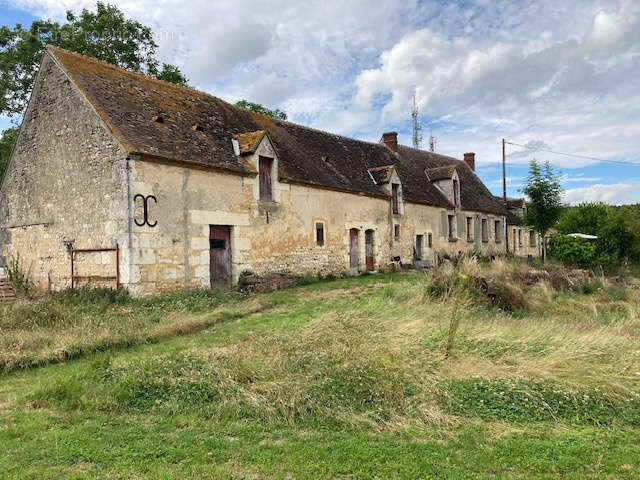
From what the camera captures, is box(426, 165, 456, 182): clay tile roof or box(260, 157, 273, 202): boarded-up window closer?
box(260, 157, 273, 202): boarded-up window

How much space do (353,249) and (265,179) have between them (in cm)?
574

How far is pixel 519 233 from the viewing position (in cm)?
3503

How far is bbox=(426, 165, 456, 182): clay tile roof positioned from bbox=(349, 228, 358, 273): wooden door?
29.4ft

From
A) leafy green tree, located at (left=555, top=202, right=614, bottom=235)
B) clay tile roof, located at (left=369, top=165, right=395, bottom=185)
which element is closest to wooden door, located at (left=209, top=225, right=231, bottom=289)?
clay tile roof, located at (left=369, top=165, right=395, bottom=185)

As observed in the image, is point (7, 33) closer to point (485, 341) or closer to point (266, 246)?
point (266, 246)

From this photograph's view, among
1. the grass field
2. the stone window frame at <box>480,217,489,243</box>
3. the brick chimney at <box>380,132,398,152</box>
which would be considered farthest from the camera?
the stone window frame at <box>480,217,489,243</box>

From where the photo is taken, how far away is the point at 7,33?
66.0 feet

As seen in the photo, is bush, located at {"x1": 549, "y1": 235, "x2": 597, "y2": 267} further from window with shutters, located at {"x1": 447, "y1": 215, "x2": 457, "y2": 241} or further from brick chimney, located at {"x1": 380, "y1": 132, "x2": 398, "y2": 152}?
brick chimney, located at {"x1": 380, "y1": 132, "x2": 398, "y2": 152}

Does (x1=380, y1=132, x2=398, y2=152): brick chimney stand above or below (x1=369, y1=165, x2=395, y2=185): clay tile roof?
above

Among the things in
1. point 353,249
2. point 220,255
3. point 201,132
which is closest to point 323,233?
point 353,249

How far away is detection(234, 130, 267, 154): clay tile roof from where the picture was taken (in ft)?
47.7

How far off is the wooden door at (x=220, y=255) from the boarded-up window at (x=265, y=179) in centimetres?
184

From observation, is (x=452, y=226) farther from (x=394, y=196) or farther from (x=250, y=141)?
(x=250, y=141)

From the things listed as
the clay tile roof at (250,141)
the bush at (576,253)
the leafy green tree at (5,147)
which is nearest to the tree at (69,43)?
the leafy green tree at (5,147)
